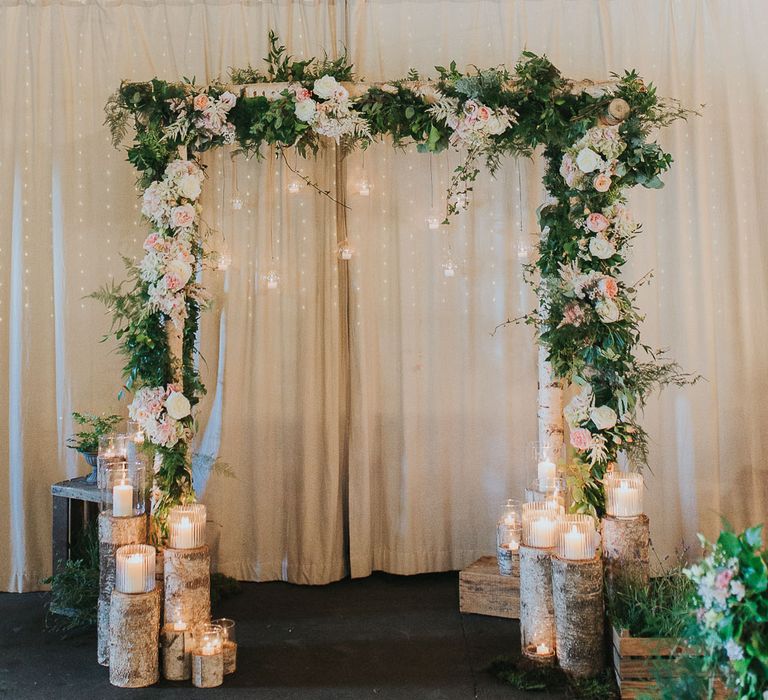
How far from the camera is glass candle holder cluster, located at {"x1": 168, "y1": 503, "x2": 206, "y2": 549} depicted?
3.27 metres

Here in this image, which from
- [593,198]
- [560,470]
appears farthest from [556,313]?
[560,470]

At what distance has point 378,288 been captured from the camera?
180 inches

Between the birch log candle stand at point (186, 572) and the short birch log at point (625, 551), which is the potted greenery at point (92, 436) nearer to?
the birch log candle stand at point (186, 572)

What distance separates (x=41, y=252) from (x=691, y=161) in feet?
12.5

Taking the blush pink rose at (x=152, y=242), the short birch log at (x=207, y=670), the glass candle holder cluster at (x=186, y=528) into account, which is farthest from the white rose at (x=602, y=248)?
the short birch log at (x=207, y=670)

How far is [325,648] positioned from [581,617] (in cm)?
117

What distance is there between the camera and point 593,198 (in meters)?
3.48

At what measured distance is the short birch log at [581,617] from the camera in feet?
9.90

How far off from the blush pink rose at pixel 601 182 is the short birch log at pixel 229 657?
252 centimetres

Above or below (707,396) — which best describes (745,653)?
below

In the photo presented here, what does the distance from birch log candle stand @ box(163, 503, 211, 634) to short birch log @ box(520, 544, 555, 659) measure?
138 cm

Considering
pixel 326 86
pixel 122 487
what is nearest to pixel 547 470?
pixel 122 487

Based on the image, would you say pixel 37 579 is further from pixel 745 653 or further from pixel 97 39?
pixel 745 653

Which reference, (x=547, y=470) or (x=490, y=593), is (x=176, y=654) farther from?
(x=547, y=470)
